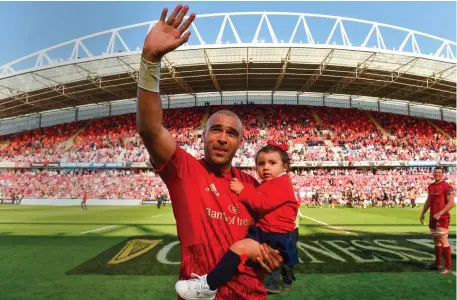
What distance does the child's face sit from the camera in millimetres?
3469

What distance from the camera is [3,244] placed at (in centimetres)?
1055

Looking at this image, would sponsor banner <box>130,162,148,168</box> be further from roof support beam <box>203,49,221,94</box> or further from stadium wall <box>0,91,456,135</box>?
roof support beam <box>203,49,221,94</box>

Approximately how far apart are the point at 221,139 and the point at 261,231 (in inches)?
29.6

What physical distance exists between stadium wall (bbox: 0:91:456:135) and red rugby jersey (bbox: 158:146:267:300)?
41065 mm

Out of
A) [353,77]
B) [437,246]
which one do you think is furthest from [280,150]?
[353,77]

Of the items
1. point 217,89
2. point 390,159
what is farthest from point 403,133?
point 217,89

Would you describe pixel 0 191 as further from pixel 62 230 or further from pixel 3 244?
pixel 3 244

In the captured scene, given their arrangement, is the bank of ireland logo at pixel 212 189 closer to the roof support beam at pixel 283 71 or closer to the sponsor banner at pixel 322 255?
the sponsor banner at pixel 322 255

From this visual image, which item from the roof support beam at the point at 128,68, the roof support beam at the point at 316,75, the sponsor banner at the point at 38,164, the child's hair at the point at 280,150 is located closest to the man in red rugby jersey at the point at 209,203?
the child's hair at the point at 280,150

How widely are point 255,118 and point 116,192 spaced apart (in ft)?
60.2

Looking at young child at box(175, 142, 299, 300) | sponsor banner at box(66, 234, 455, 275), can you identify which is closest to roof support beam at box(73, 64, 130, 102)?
sponsor banner at box(66, 234, 455, 275)

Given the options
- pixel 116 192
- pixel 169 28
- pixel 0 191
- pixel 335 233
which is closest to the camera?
pixel 169 28

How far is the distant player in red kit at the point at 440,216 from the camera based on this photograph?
286 inches

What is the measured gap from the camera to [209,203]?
2215 mm
